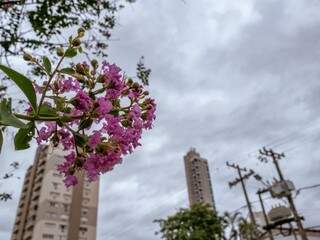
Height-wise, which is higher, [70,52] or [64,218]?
[64,218]

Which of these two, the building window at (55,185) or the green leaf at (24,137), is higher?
the building window at (55,185)

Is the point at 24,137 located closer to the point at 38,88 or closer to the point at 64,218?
the point at 38,88

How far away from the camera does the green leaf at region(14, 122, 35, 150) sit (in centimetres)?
113

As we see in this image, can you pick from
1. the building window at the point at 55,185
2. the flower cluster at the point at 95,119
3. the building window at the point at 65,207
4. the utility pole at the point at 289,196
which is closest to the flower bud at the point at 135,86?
the flower cluster at the point at 95,119

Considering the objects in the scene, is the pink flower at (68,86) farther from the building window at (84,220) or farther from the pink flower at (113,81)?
the building window at (84,220)

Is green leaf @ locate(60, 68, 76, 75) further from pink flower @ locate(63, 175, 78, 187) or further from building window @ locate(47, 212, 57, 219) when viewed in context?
building window @ locate(47, 212, 57, 219)

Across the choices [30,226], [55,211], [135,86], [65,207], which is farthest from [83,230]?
[135,86]

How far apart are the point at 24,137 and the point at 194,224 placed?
21882mm

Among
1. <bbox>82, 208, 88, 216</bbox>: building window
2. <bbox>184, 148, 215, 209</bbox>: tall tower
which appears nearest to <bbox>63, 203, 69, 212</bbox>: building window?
<bbox>82, 208, 88, 216</bbox>: building window

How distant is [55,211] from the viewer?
43250 millimetres

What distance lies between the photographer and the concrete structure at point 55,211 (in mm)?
42250

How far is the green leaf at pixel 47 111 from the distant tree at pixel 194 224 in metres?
20.9

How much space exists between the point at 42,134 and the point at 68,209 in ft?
152

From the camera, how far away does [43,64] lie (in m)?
1.27
